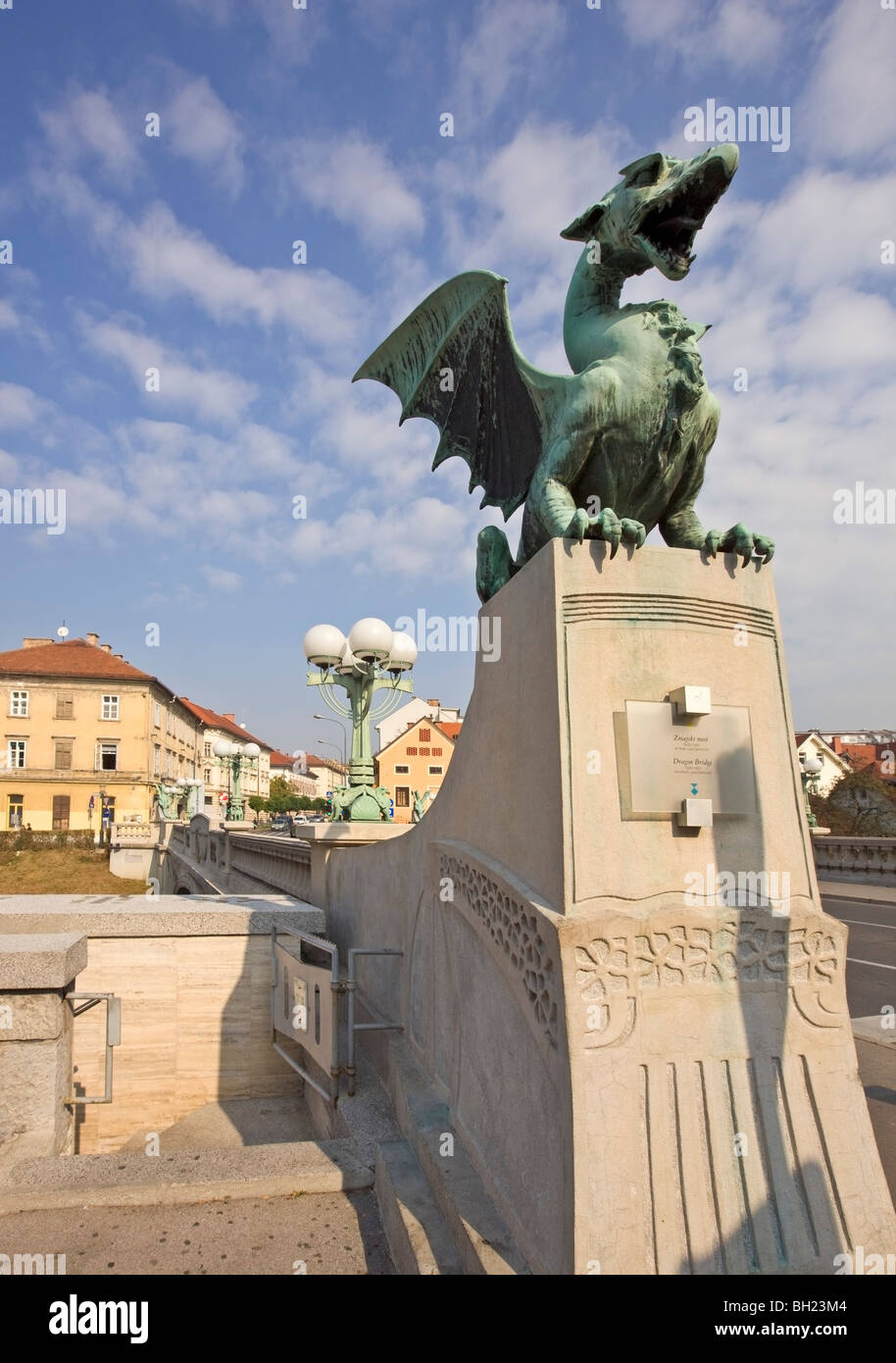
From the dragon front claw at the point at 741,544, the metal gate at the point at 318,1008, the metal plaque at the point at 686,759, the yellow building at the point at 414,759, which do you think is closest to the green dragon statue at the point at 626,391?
the dragon front claw at the point at 741,544

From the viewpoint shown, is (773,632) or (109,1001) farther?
(109,1001)

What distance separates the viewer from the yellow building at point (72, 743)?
47062 mm

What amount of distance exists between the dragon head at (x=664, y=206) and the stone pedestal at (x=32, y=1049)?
533 cm

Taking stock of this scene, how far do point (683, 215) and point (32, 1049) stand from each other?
236 inches

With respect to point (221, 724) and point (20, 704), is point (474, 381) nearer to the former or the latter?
point (20, 704)

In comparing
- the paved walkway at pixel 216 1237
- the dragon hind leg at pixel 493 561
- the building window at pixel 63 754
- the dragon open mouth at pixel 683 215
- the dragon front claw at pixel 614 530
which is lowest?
the paved walkway at pixel 216 1237

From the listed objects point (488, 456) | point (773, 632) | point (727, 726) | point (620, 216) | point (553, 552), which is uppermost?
point (620, 216)

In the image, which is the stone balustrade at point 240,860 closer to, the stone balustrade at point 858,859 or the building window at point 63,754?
the stone balustrade at point 858,859

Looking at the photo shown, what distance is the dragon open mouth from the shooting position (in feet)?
12.1

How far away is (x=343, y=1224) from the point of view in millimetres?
3695
